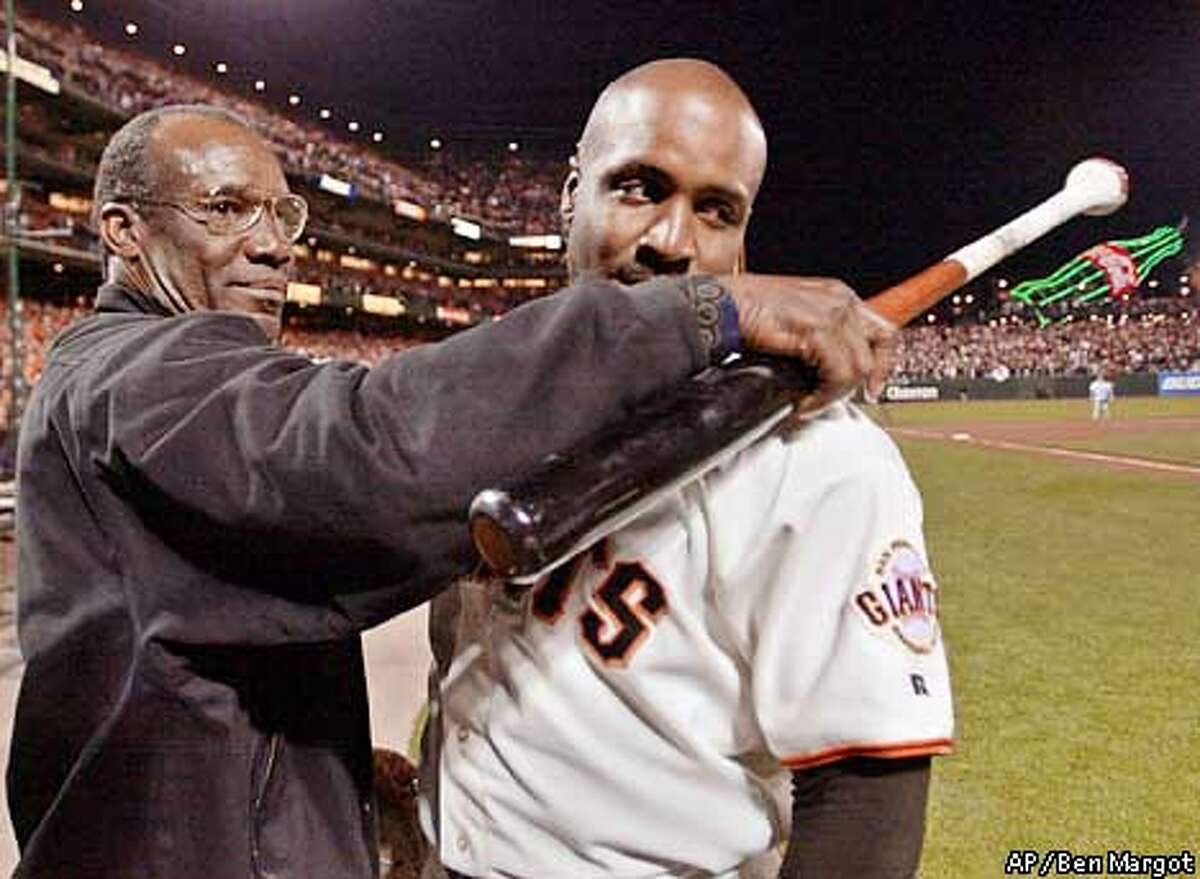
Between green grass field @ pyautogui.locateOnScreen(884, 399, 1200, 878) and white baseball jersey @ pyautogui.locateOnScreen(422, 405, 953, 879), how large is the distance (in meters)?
1.15

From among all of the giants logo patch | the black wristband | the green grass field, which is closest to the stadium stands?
the green grass field

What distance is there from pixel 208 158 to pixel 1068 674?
5.91m

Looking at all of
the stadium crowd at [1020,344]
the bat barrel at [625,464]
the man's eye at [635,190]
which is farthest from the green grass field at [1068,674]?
the stadium crowd at [1020,344]

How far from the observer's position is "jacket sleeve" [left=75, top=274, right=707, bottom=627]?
118cm

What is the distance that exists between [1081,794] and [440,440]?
14.2 feet

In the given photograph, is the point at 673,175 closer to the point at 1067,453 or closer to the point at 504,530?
the point at 504,530

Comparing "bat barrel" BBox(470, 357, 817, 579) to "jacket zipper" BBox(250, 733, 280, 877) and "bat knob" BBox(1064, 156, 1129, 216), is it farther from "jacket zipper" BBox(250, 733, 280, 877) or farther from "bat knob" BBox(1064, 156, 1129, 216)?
"bat knob" BBox(1064, 156, 1129, 216)

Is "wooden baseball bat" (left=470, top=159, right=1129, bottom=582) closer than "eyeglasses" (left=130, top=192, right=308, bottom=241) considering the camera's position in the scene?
Yes

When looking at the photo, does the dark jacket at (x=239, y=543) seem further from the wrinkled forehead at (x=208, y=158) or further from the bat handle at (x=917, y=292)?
the bat handle at (x=917, y=292)

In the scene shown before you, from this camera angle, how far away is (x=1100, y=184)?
6.42 feet

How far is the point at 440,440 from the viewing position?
3.89 ft

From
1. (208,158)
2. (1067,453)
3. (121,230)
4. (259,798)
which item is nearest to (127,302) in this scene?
(121,230)

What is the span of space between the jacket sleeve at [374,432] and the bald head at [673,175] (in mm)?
260

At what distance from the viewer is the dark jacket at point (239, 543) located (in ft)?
3.92
